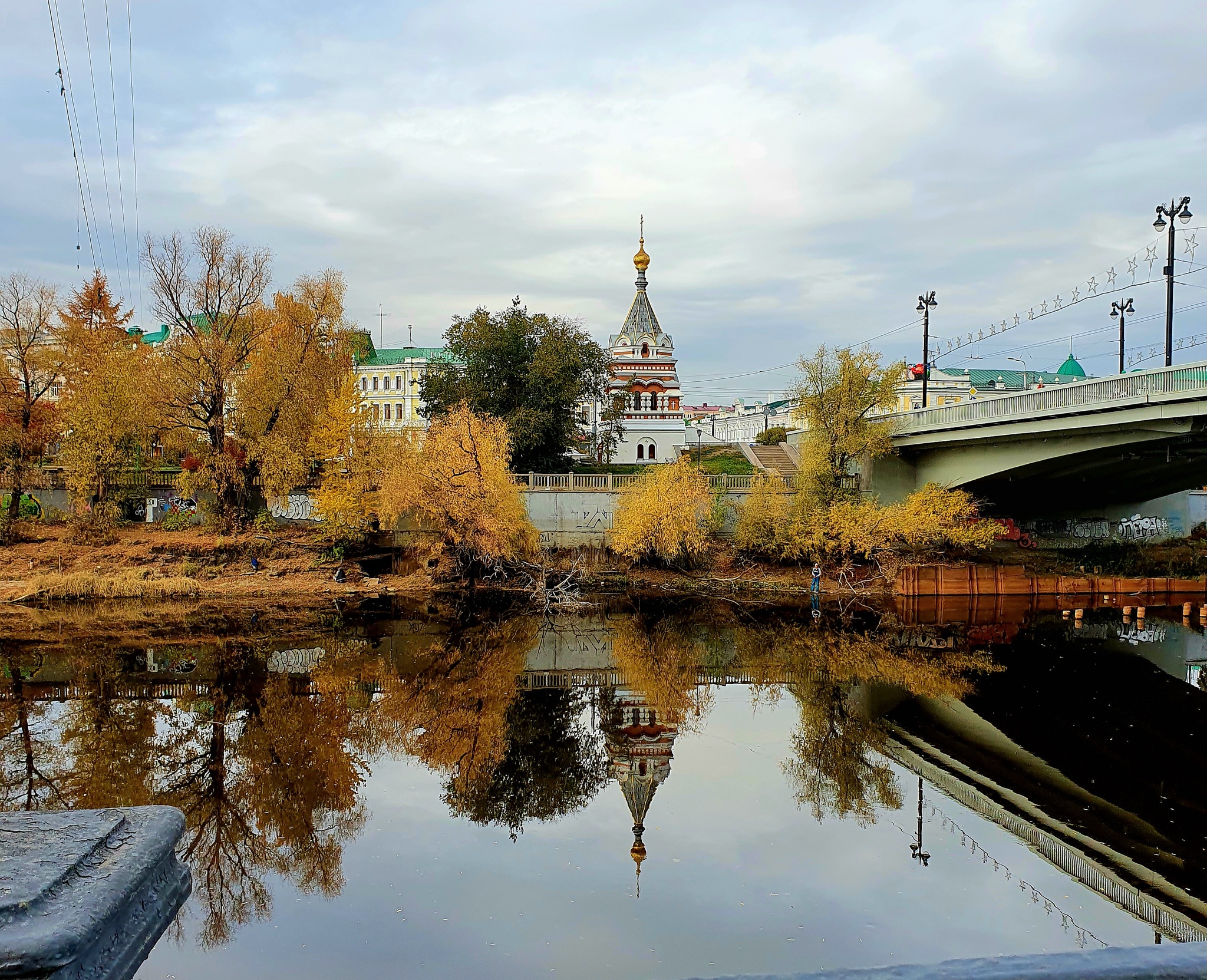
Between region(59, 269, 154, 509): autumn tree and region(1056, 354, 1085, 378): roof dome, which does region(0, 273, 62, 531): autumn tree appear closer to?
region(59, 269, 154, 509): autumn tree

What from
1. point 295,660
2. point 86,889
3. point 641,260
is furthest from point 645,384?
point 86,889

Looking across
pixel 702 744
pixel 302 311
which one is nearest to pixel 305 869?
pixel 702 744

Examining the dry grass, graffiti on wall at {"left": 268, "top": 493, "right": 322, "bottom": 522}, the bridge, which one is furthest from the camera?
graffiti on wall at {"left": 268, "top": 493, "right": 322, "bottom": 522}

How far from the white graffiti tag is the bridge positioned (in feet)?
5.04

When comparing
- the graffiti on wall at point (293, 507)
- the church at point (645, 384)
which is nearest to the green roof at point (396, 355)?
the church at point (645, 384)

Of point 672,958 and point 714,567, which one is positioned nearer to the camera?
point 672,958

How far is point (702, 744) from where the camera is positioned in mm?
15648

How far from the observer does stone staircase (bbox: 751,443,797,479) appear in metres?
48.5

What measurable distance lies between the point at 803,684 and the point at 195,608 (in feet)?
60.9

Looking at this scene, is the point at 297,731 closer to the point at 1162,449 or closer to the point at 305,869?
the point at 305,869

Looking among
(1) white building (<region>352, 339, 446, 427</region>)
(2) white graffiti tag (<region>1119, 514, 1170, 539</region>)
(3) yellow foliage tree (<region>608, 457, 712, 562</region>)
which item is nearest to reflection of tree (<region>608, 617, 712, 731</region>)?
(3) yellow foliage tree (<region>608, 457, 712, 562</region>)

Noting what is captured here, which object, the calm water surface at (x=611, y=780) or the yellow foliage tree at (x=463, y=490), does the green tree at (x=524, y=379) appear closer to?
the yellow foliage tree at (x=463, y=490)

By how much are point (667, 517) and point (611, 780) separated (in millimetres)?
18773

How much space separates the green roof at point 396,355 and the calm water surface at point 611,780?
50000 millimetres
